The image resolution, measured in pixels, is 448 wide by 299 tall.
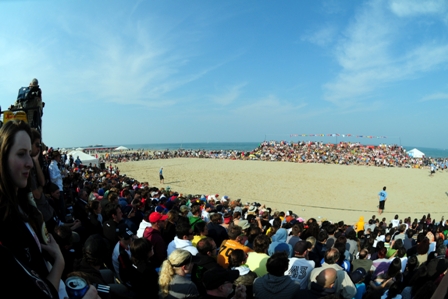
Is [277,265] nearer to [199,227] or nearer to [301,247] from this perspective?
[301,247]

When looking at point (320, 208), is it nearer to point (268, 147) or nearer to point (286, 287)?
point (286, 287)

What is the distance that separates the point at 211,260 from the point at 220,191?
1528cm

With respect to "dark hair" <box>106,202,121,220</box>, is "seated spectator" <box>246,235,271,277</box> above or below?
below

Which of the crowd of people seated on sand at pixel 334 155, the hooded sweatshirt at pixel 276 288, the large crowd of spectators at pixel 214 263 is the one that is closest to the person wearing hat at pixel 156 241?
the large crowd of spectators at pixel 214 263

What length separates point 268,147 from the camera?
54031 millimetres

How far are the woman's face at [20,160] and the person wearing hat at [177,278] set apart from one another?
1955mm

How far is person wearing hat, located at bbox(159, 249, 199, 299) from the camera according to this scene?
9.59ft

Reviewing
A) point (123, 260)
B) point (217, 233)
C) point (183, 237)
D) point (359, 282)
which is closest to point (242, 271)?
point (183, 237)

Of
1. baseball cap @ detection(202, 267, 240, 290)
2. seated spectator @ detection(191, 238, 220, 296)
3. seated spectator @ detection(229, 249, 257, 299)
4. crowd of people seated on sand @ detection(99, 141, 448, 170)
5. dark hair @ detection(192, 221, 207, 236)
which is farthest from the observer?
crowd of people seated on sand @ detection(99, 141, 448, 170)

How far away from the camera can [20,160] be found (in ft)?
4.53

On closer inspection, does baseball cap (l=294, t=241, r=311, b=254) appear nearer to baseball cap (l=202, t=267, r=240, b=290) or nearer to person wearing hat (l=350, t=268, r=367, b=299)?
person wearing hat (l=350, t=268, r=367, b=299)

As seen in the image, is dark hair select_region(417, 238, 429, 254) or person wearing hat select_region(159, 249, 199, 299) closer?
person wearing hat select_region(159, 249, 199, 299)

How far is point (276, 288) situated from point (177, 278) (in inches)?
40.6

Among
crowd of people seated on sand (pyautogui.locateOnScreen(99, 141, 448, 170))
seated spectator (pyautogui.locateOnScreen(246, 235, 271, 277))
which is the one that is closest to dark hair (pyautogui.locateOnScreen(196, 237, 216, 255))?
seated spectator (pyautogui.locateOnScreen(246, 235, 271, 277))
